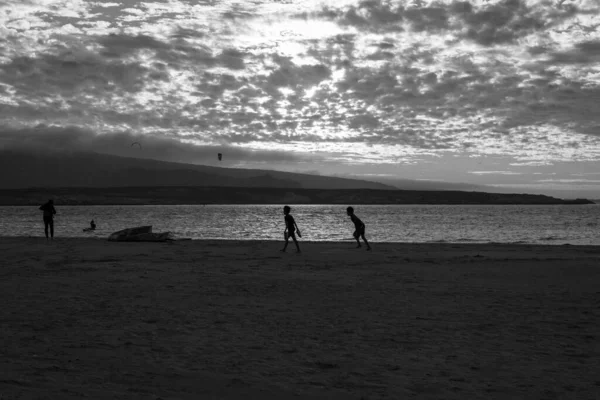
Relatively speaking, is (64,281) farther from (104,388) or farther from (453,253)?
(453,253)

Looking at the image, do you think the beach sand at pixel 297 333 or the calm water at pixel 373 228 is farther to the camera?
the calm water at pixel 373 228

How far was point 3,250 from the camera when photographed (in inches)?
952

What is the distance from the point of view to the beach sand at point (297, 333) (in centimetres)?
625

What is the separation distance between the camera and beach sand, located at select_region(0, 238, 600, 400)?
6.25 meters

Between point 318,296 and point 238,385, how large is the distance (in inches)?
246

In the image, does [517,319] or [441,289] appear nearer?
[517,319]

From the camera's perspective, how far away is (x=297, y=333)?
8.74 meters

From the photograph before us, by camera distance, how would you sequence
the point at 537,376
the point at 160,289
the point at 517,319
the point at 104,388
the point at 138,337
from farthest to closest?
the point at 160,289 → the point at 517,319 → the point at 138,337 → the point at 537,376 → the point at 104,388

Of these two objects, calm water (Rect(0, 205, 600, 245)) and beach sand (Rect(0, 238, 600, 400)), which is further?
calm water (Rect(0, 205, 600, 245))

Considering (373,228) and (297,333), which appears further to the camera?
(373,228)

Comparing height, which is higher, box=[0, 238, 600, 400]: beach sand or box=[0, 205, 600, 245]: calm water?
box=[0, 238, 600, 400]: beach sand

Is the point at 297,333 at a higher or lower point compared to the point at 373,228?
higher

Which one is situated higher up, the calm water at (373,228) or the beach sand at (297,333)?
the beach sand at (297,333)

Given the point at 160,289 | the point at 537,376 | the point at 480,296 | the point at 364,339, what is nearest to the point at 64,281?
the point at 160,289
